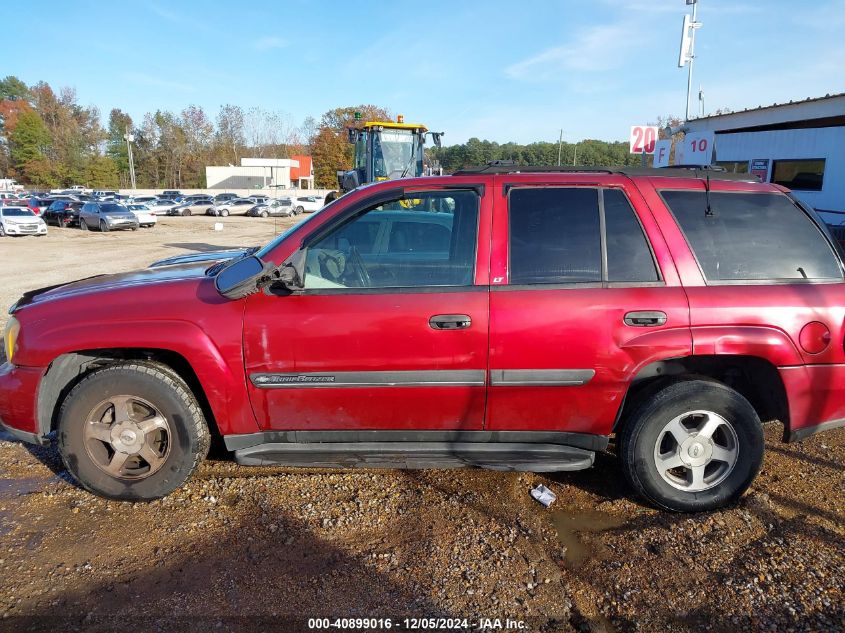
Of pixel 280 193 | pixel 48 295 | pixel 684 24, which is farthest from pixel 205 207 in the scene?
pixel 48 295

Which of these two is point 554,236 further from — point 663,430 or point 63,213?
point 63,213

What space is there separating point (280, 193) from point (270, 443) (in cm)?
6432

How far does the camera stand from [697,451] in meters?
3.11

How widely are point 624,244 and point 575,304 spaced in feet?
1.53

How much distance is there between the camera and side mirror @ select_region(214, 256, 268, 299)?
2.96 metres

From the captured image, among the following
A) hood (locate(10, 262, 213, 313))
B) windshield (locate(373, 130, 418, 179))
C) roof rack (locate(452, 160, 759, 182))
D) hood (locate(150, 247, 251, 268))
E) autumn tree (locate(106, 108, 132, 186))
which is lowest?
hood (locate(10, 262, 213, 313))

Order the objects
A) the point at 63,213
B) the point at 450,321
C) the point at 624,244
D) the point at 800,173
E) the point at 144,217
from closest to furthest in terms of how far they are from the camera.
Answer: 1. the point at 450,321
2. the point at 624,244
3. the point at 800,173
4. the point at 144,217
5. the point at 63,213

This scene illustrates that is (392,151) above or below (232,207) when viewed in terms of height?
above

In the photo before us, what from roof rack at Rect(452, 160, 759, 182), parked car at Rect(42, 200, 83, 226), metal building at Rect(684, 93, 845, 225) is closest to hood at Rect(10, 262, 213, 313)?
roof rack at Rect(452, 160, 759, 182)

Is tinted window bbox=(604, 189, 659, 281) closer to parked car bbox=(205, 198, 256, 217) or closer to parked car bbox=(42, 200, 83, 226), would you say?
parked car bbox=(42, 200, 83, 226)

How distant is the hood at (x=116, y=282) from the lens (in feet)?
10.8

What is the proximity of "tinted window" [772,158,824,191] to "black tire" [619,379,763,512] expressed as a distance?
526 inches

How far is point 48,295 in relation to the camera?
11.2ft

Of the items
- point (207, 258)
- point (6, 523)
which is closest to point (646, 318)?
point (207, 258)
